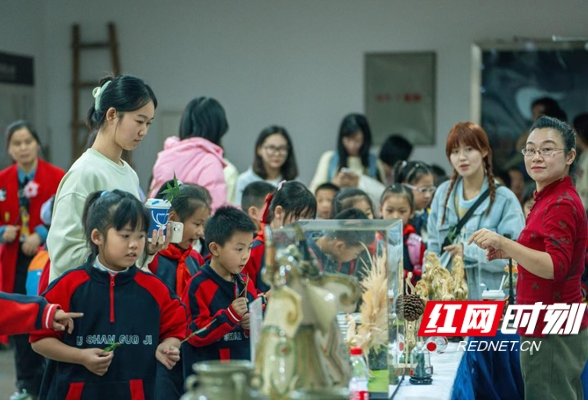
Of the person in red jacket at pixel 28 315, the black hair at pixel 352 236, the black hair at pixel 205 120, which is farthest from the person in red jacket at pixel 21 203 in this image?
the black hair at pixel 352 236

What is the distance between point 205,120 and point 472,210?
1.53m

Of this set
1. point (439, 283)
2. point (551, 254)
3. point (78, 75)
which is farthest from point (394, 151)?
point (551, 254)

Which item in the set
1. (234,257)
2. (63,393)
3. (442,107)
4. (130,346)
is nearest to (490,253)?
(234,257)

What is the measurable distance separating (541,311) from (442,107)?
4.90 meters

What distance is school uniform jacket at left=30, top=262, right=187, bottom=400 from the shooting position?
279 cm

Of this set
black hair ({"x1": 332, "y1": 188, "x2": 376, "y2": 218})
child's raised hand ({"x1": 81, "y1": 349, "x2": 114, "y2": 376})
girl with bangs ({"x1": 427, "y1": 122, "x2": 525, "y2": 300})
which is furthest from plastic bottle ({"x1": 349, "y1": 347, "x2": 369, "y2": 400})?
black hair ({"x1": 332, "y1": 188, "x2": 376, "y2": 218})

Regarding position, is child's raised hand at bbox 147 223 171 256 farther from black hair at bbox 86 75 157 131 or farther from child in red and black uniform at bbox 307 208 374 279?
child in red and black uniform at bbox 307 208 374 279

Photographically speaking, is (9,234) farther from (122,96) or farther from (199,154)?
(122,96)

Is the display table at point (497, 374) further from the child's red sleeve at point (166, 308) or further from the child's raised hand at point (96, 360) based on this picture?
the child's raised hand at point (96, 360)

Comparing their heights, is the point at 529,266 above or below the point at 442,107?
below

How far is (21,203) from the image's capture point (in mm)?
5645

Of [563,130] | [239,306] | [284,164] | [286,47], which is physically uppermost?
[286,47]

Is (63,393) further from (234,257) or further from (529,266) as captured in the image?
(529,266)

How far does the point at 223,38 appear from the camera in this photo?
8.24 metres
